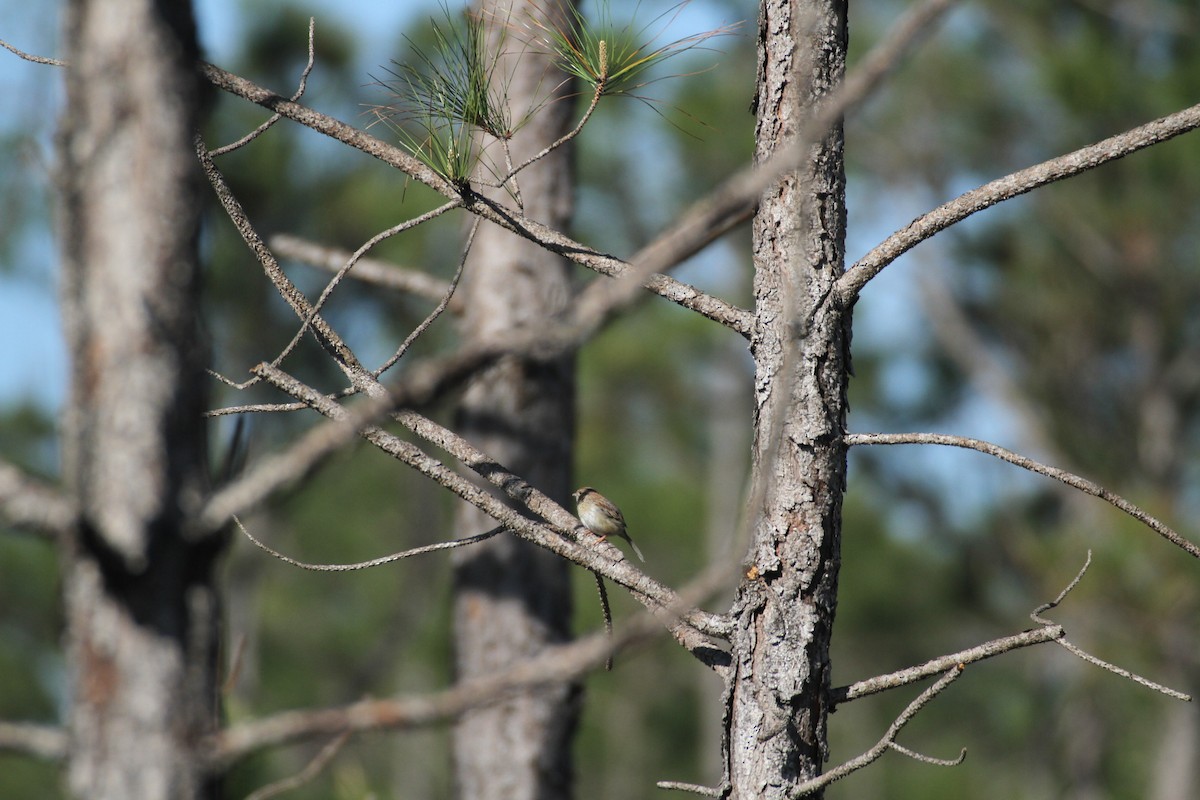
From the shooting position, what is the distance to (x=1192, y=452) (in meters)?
11.0

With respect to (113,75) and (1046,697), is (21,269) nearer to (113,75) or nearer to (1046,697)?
(113,75)

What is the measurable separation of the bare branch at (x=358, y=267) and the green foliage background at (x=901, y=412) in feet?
11.6

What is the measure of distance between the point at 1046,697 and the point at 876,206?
601 centimetres

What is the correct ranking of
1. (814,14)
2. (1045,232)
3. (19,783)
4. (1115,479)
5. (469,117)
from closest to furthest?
(814,14) < (469,117) < (1115,479) < (1045,232) < (19,783)

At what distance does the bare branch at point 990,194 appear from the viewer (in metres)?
1.48

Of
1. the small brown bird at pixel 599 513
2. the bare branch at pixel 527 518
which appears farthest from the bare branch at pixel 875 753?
the small brown bird at pixel 599 513

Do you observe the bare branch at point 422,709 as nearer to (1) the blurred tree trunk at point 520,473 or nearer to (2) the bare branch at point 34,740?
(2) the bare branch at point 34,740

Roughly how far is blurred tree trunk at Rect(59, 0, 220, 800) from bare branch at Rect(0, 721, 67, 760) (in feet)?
0.05

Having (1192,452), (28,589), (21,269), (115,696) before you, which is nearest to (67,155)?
(115,696)

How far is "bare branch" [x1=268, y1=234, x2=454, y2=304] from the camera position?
9.80 ft

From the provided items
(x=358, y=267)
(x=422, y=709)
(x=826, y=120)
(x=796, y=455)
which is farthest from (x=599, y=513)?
(x=826, y=120)

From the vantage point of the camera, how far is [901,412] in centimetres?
1250

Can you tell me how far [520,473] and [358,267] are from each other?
2.59 feet

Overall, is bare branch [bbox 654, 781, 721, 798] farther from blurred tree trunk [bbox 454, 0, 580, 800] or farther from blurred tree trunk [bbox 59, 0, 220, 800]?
blurred tree trunk [bbox 454, 0, 580, 800]
